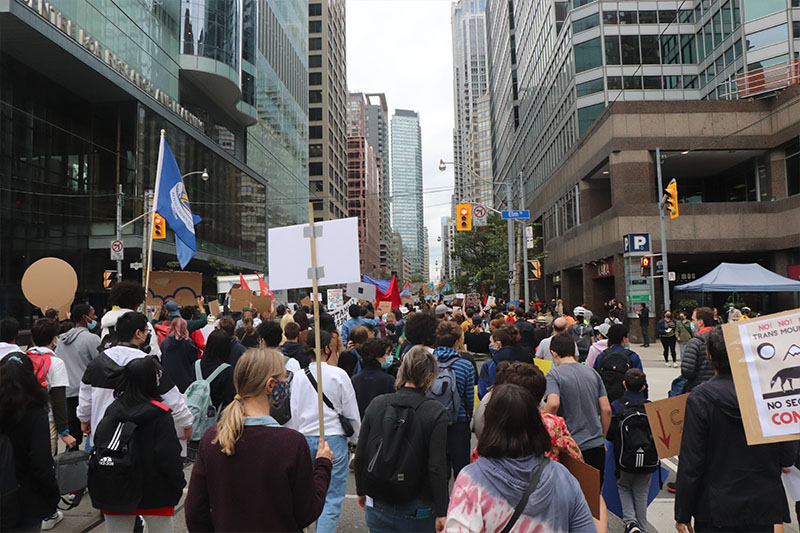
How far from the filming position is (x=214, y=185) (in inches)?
1769

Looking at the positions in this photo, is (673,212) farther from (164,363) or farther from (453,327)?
(164,363)

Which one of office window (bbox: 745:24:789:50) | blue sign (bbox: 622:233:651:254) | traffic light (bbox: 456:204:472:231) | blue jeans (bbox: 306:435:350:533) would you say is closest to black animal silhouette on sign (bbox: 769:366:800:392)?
blue jeans (bbox: 306:435:350:533)

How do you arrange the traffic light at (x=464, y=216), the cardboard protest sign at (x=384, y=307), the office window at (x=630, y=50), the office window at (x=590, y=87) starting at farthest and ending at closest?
1. the office window at (x=590, y=87)
2. the office window at (x=630, y=50)
3. the traffic light at (x=464, y=216)
4. the cardboard protest sign at (x=384, y=307)

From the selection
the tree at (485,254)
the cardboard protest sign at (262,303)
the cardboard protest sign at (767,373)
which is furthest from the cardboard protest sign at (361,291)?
the tree at (485,254)

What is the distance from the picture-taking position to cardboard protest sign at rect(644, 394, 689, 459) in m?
4.26

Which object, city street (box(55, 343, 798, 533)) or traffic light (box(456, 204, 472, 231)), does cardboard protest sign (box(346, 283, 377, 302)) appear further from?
traffic light (box(456, 204, 472, 231))

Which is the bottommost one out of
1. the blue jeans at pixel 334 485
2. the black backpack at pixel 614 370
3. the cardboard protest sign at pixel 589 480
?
the blue jeans at pixel 334 485

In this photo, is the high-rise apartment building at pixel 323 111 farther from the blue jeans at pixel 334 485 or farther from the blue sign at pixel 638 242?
the blue jeans at pixel 334 485

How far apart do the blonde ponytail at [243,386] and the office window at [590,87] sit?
39.1 metres

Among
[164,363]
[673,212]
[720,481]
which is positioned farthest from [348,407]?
[673,212]

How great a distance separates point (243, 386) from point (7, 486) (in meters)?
1.70

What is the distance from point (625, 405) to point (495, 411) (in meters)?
3.28

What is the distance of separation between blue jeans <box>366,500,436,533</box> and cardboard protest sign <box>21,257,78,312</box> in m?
7.35

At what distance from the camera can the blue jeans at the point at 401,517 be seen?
3566mm
